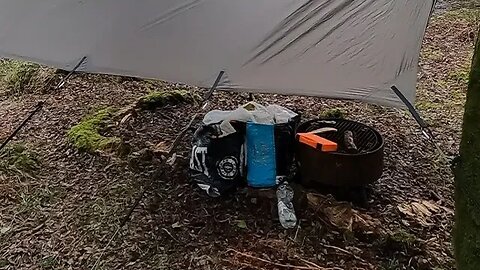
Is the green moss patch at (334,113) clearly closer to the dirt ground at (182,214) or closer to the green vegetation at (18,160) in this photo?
the dirt ground at (182,214)

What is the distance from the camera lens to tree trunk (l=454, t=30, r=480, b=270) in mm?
1401

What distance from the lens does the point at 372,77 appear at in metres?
2.33

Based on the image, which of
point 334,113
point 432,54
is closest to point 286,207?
point 334,113

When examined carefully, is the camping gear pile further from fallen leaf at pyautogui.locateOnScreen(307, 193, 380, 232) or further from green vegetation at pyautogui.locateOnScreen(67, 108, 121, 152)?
green vegetation at pyautogui.locateOnScreen(67, 108, 121, 152)

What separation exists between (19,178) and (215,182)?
113 centimetres

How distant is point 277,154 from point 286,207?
0.90 ft

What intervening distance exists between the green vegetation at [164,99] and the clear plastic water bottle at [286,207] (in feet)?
5.04

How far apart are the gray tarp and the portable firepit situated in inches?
10.9

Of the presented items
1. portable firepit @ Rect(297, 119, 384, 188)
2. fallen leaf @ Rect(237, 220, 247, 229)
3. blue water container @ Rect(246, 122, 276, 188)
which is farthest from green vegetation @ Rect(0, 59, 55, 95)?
portable firepit @ Rect(297, 119, 384, 188)

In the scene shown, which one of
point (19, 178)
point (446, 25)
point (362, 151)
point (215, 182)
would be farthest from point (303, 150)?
point (446, 25)

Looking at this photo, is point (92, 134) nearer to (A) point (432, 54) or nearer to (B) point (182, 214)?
(B) point (182, 214)

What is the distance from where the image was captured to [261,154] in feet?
8.39

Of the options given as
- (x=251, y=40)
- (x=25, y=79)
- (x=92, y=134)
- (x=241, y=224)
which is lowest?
(x=241, y=224)

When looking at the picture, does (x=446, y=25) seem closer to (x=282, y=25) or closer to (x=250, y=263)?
(x=282, y=25)
